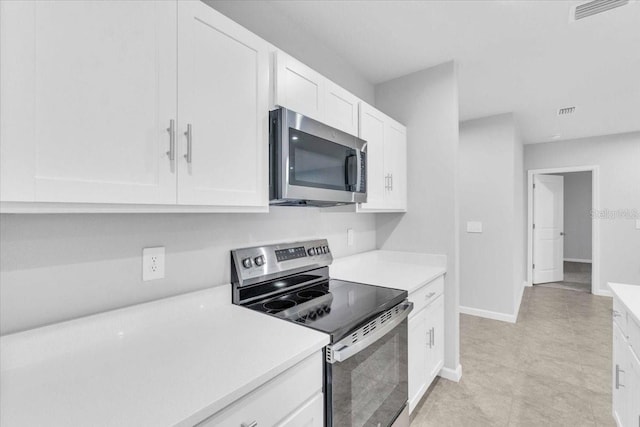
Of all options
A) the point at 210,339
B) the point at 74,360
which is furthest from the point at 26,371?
the point at 210,339

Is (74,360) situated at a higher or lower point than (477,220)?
lower

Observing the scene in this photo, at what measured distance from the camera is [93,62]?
0.85 m

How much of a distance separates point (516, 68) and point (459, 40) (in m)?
0.81

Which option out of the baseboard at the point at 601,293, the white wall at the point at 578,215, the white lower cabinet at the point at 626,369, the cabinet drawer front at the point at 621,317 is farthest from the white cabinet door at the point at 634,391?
the white wall at the point at 578,215

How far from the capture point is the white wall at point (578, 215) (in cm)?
760

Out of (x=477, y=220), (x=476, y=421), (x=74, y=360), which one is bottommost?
(x=476, y=421)

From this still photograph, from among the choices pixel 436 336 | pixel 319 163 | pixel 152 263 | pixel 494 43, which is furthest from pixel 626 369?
pixel 152 263

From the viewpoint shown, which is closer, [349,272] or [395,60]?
[349,272]

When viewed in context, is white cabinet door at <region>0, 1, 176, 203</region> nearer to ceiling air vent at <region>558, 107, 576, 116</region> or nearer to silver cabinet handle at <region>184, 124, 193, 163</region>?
silver cabinet handle at <region>184, 124, 193, 163</region>

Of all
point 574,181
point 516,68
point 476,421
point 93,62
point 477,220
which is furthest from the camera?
point 574,181

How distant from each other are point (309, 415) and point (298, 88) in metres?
1.41

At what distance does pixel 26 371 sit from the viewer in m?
0.88

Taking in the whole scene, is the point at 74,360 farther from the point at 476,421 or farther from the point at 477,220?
the point at 477,220

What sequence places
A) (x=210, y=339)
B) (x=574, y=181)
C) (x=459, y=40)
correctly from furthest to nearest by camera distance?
(x=574, y=181)
(x=459, y=40)
(x=210, y=339)
